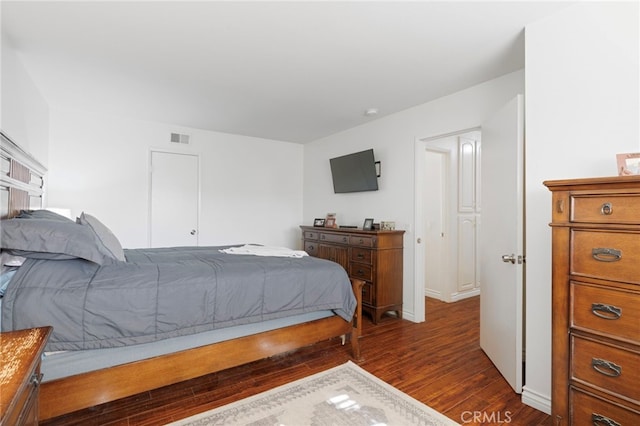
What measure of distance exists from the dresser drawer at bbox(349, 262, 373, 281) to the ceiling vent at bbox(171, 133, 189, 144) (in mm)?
2992

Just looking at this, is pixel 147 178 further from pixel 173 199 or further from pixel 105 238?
pixel 105 238

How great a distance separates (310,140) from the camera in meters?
5.43

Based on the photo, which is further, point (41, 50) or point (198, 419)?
point (41, 50)

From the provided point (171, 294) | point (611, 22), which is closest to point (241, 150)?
point (171, 294)

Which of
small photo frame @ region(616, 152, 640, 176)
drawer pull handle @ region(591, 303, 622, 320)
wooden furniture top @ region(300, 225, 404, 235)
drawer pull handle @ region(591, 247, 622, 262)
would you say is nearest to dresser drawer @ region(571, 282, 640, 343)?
drawer pull handle @ region(591, 303, 622, 320)

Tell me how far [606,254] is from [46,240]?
2.71m

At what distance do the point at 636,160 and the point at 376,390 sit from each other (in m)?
1.97

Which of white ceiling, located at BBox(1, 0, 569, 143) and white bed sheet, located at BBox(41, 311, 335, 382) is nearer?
white bed sheet, located at BBox(41, 311, 335, 382)

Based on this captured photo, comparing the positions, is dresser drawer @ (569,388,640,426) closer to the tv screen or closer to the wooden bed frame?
the wooden bed frame

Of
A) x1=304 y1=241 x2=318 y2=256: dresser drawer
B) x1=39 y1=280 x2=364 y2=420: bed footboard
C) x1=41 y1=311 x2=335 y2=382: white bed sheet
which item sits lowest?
x1=39 y1=280 x2=364 y2=420: bed footboard

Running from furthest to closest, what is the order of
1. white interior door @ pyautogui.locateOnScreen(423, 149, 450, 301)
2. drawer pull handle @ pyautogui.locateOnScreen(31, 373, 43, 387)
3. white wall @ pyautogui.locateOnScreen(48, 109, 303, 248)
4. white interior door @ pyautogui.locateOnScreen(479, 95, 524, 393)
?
white interior door @ pyautogui.locateOnScreen(423, 149, 450, 301) < white wall @ pyautogui.locateOnScreen(48, 109, 303, 248) < white interior door @ pyautogui.locateOnScreen(479, 95, 524, 393) < drawer pull handle @ pyautogui.locateOnScreen(31, 373, 43, 387)

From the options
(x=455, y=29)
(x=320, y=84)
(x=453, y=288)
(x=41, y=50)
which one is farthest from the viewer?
(x=453, y=288)

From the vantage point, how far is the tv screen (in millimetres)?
4133

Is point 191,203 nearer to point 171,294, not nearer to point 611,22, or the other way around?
point 171,294
